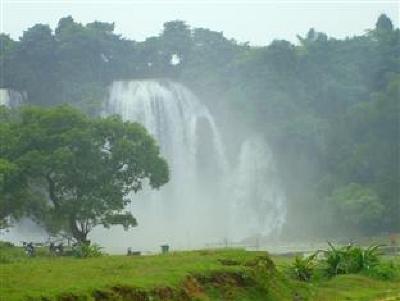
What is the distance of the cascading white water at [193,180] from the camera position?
53.9 meters

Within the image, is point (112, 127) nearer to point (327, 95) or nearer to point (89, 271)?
point (89, 271)

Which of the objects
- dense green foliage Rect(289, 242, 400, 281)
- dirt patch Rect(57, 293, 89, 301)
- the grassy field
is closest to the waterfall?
dense green foliage Rect(289, 242, 400, 281)

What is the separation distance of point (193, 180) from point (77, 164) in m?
21.8

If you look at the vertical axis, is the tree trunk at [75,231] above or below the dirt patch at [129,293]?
above

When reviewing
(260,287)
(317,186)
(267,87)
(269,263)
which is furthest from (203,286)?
(267,87)

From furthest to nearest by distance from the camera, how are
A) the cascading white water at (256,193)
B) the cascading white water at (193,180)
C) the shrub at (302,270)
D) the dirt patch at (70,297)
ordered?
the cascading white water at (256,193) → the cascading white water at (193,180) → the shrub at (302,270) → the dirt patch at (70,297)

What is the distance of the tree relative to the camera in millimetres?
34062

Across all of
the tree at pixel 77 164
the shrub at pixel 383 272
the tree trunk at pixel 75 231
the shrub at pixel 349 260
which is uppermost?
the tree at pixel 77 164

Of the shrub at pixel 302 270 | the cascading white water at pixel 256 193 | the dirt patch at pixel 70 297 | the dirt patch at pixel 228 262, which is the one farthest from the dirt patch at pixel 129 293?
the cascading white water at pixel 256 193

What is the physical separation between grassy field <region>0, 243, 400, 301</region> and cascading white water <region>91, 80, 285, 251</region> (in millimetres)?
33805

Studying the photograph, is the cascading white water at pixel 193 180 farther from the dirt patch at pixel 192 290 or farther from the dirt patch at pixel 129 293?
the dirt patch at pixel 129 293

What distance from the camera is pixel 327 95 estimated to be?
2379 inches

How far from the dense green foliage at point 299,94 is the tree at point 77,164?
19.1 metres

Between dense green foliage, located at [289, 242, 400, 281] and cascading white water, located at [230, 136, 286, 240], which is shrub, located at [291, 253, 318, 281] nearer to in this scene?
dense green foliage, located at [289, 242, 400, 281]
